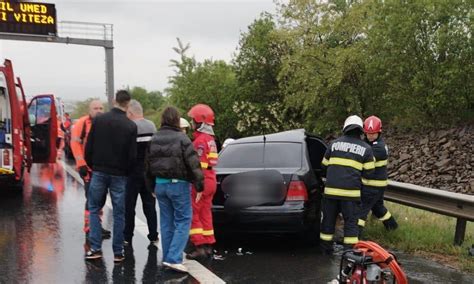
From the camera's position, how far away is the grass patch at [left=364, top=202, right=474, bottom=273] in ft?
19.9

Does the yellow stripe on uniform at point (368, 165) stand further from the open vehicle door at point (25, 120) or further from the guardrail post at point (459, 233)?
the open vehicle door at point (25, 120)

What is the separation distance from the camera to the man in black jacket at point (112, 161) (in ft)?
19.2

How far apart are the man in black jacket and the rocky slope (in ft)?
55.8

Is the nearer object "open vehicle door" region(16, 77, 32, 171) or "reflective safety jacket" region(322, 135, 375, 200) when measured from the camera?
"reflective safety jacket" region(322, 135, 375, 200)

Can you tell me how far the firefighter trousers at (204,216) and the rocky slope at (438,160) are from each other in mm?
16301

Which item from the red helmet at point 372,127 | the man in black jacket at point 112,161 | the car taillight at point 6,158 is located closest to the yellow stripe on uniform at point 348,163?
the red helmet at point 372,127

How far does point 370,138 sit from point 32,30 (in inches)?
671

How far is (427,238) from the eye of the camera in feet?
21.8

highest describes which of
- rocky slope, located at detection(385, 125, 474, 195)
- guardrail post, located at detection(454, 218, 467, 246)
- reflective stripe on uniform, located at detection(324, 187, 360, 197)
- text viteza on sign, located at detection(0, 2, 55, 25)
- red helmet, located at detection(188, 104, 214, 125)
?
text viteza on sign, located at detection(0, 2, 55, 25)

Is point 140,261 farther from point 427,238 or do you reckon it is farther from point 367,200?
point 427,238

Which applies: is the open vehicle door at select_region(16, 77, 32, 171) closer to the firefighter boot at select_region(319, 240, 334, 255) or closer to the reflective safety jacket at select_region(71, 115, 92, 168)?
the reflective safety jacket at select_region(71, 115, 92, 168)

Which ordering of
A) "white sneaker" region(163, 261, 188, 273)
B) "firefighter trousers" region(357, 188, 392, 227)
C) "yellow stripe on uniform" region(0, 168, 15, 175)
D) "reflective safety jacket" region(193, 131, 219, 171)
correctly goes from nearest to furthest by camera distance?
"white sneaker" region(163, 261, 188, 273), "reflective safety jacket" region(193, 131, 219, 171), "firefighter trousers" region(357, 188, 392, 227), "yellow stripe on uniform" region(0, 168, 15, 175)

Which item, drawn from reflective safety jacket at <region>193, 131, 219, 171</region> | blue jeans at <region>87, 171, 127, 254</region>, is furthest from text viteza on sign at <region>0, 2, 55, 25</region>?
reflective safety jacket at <region>193, 131, 219, 171</region>

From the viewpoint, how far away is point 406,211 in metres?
8.81
